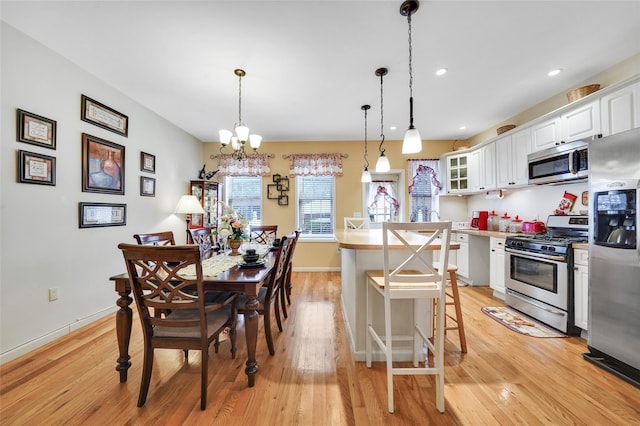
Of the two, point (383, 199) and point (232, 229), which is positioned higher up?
point (383, 199)

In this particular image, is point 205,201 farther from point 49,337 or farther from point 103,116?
point 49,337

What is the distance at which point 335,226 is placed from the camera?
5059 millimetres

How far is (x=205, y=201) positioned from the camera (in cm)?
453

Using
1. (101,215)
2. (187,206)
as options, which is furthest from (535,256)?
(101,215)

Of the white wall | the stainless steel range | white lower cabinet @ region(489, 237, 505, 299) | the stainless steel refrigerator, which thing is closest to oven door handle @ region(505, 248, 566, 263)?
the stainless steel range

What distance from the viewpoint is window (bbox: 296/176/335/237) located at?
16.8ft

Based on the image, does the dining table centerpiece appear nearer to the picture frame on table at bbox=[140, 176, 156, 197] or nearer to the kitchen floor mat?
the picture frame on table at bbox=[140, 176, 156, 197]

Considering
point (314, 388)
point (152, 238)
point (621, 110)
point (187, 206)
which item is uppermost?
point (621, 110)

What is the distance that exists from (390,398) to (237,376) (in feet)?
3.51

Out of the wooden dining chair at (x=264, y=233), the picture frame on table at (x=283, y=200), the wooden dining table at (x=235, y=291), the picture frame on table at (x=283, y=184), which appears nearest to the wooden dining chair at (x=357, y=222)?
the wooden dining chair at (x=264, y=233)

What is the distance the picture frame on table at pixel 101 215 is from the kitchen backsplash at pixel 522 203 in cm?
514

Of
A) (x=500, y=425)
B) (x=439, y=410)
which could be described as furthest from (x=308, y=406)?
(x=500, y=425)

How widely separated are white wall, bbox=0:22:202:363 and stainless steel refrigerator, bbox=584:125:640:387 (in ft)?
15.0

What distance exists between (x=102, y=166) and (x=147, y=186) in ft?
2.33
